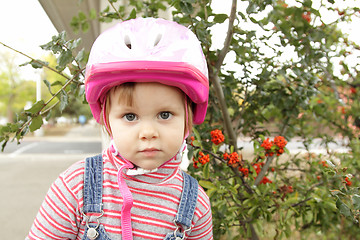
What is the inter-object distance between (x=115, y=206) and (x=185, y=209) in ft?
0.68

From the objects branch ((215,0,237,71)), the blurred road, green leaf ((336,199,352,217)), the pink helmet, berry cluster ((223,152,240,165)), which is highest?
branch ((215,0,237,71))

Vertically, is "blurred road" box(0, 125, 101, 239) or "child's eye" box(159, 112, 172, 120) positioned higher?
"child's eye" box(159, 112, 172, 120)

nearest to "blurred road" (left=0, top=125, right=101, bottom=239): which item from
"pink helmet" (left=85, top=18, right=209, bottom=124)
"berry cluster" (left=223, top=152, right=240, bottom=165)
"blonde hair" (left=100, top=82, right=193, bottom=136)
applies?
"berry cluster" (left=223, top=152, right=240, bottom=165)

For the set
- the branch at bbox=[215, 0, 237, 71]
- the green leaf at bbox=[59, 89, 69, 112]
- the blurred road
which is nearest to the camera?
the green leaf at bbox=[59, 89, 69, 112]

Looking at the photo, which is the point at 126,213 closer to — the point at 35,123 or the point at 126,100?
the point at 126,100

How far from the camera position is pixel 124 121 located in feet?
2.89

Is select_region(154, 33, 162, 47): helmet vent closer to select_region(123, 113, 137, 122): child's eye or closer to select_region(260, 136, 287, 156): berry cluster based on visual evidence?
select_region(123, 113, 137, 122): child's eye

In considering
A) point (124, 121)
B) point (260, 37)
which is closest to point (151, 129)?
point (124, 121)

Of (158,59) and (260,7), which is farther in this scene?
(260,7)

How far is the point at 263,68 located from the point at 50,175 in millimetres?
5075

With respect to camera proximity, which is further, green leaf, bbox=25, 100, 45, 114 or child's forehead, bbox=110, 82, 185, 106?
green leaf, bbox=25, 100, 45, 114

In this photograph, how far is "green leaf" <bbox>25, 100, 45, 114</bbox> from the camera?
1.16 metres

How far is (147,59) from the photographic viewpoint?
0.83m

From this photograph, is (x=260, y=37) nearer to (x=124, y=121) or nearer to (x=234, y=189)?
(x=234, y=189)
